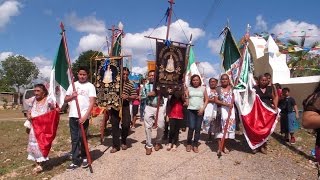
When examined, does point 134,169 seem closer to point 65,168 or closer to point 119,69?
point 65,168

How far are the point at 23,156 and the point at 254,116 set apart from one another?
18.7 feet

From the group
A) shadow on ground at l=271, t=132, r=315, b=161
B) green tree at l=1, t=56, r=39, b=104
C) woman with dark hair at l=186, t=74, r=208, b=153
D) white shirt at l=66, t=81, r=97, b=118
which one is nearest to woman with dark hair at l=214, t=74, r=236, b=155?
woman with dark hair at l=186, t=74, r=208, b=153

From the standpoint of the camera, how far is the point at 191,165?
300 inches

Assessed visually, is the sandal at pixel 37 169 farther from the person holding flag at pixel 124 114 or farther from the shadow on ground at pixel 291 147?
the shadow on ground at pixel 291 147

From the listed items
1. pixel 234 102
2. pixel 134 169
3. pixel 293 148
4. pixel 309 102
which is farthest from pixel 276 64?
pixel 309 102

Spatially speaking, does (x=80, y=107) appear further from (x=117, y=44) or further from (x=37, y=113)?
(x=117, y=44)

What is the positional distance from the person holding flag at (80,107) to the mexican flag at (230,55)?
3738mm

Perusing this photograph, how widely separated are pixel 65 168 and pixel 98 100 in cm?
181

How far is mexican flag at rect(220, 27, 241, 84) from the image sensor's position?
9574 mm

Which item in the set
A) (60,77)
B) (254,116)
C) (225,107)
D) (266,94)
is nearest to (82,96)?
(60,77)

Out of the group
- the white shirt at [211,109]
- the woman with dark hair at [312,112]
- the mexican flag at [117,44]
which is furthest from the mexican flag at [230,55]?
the woman with dark hair at [312,112]

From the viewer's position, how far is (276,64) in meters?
17.6

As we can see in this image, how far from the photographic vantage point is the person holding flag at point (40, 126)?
737cm

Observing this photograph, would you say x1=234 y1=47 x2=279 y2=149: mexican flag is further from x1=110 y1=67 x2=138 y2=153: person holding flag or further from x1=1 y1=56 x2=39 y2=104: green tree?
x1=1 y1=56 x2=39 y2=104: green tree
